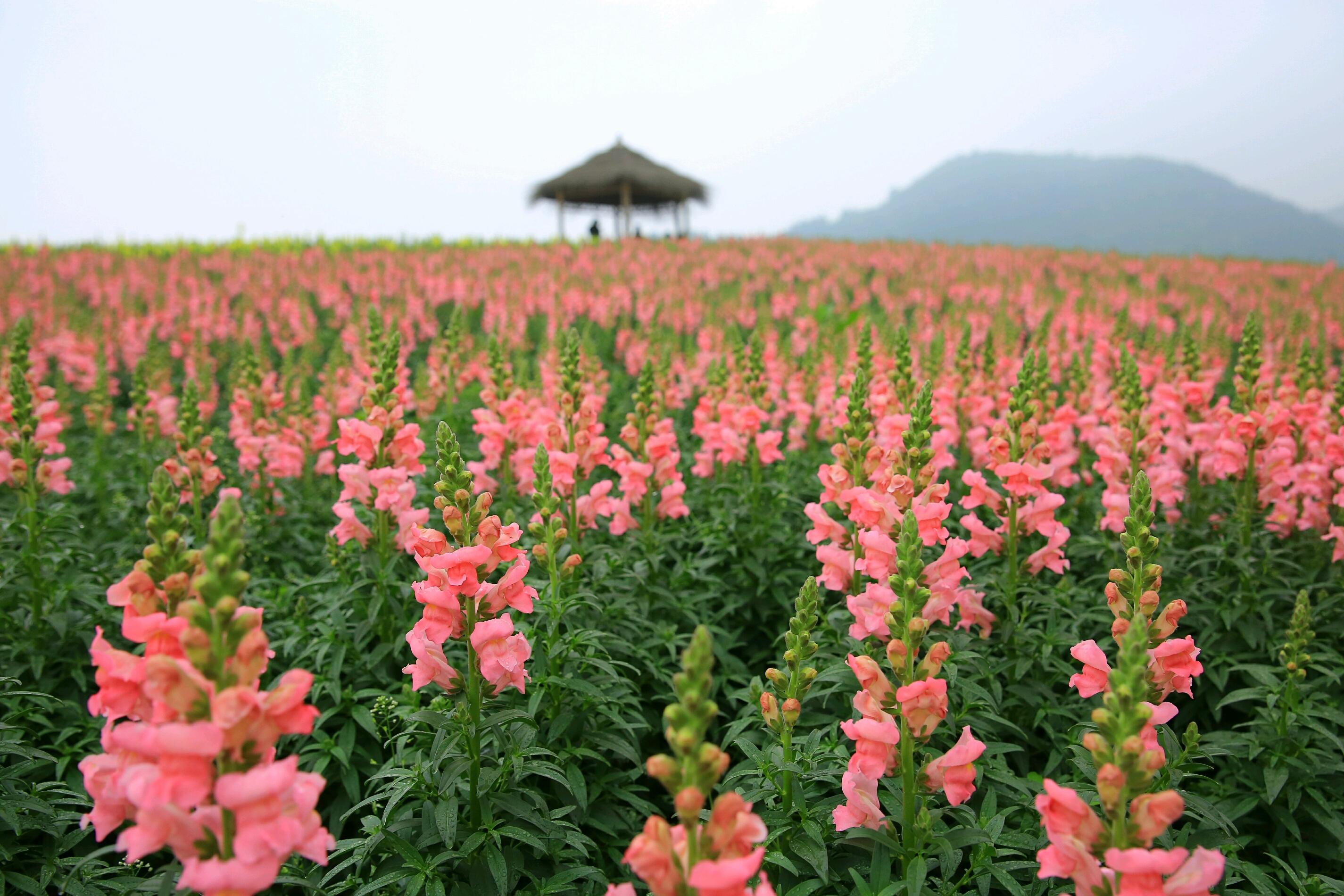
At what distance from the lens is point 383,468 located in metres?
4.37

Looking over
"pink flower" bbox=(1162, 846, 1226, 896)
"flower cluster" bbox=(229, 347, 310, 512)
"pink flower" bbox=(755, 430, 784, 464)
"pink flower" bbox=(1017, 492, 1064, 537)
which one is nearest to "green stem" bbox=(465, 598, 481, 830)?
"pink flower" bbox=(1162, 846, 1226, 896)

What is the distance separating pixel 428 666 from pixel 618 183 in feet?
104

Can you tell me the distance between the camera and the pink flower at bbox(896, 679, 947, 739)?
256 cm

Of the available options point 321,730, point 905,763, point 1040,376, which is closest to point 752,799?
point 905,763

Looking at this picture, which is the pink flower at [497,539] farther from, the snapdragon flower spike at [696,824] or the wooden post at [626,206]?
the wooden post at [626,206]

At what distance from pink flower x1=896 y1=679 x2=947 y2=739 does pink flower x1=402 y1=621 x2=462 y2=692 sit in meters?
1.65

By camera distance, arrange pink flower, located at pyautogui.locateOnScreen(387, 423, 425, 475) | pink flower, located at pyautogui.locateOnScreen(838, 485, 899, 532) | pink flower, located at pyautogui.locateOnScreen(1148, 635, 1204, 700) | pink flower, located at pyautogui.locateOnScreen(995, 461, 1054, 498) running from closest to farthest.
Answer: pink flower, located at pyautogui.locateOnScreen(1148, 635, 1204, 700) < pink flower, located at pyautogui.locateOnScreen(838, 485, 899, 532) < pink flower, located at pyautogui.locateOnScreen(995, 461, 1054, 498) < pink flower, located at pyautogui.locateOnScreen(387, 423, 425, 475)

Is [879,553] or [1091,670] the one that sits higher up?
[879,553]

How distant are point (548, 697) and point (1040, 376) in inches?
163

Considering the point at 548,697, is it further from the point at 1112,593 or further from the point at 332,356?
the point at 332,356

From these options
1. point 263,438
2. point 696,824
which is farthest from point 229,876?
point 263,438

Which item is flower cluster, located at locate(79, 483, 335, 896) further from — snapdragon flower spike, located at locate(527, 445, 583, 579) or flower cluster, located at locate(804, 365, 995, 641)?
flower cluster, located at locate(804, 365, 995, 641)

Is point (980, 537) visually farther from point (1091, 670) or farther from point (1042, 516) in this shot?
point (1091, 670)

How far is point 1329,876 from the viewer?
3.85 meters
